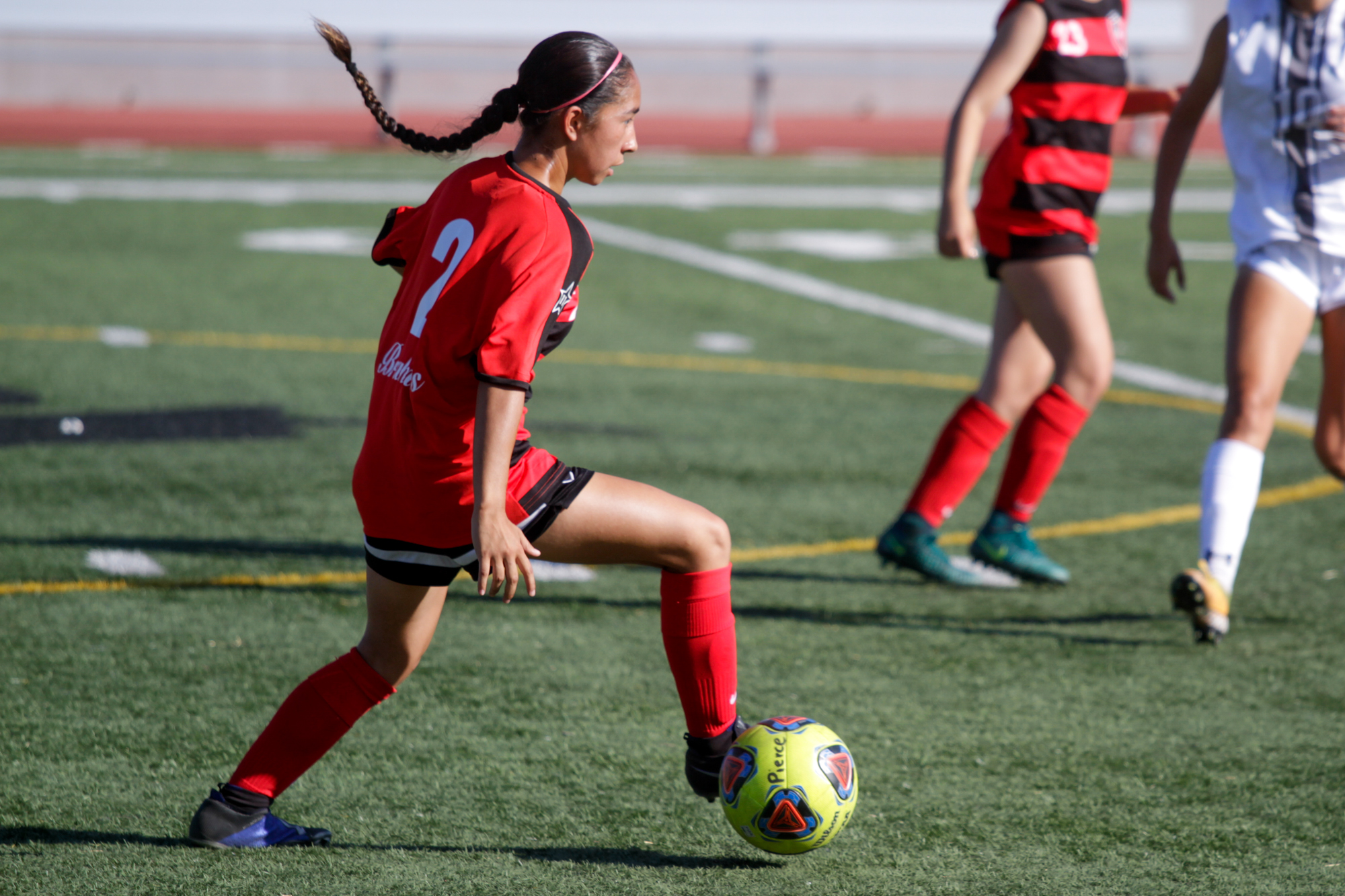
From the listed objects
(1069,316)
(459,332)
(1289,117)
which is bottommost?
(1069,316)

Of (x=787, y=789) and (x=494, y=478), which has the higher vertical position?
(x=494, y=478)

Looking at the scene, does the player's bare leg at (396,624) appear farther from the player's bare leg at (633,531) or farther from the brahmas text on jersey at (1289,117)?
the brahmas text on jersey at (1289,117)

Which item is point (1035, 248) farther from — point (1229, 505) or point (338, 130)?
point (338, 130)

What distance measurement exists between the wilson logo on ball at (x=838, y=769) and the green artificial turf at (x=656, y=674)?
0.47 ft

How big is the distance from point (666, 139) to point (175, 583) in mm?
24310

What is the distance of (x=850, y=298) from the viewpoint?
38.4 feet

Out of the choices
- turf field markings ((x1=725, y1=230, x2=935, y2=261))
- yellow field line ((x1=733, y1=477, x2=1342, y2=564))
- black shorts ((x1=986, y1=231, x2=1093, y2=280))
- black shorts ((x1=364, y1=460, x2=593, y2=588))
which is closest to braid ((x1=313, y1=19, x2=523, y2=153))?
black shorts ((x1=364, y1=460, x2=593, y2=588))

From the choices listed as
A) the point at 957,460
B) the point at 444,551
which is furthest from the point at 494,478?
the point at 957,460

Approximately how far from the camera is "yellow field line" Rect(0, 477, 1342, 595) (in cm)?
499

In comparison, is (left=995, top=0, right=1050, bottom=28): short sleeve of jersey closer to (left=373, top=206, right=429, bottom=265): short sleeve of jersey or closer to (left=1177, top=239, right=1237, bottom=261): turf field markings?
(left=373, top=206, right=429, bottom=265): short sleeve of jersey

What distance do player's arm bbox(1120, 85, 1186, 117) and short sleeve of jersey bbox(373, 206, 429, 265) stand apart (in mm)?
3155

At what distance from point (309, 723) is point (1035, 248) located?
9.84ft

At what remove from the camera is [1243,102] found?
464cm

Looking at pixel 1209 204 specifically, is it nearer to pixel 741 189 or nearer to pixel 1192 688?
pixel 741 189
